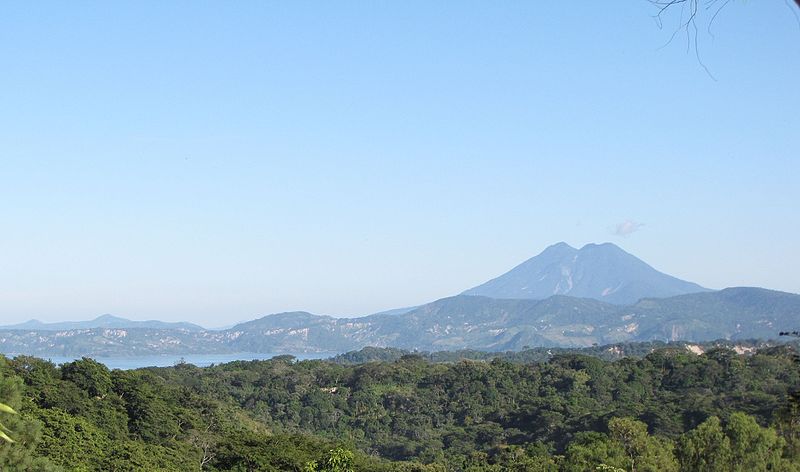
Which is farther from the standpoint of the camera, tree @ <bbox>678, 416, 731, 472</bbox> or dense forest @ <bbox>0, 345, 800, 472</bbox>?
tree @ <bbox>678, 416, 731, 472</bbox>

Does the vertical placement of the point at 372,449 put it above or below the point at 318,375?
below

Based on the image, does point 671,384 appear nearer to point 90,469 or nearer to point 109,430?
point 109,430

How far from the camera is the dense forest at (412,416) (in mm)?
32281

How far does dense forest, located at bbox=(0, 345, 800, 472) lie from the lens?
106 ft

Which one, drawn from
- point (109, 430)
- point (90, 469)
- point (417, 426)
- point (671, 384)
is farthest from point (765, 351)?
point (90, 469)

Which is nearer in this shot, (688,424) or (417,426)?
(688,424)

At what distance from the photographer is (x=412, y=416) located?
78625mm

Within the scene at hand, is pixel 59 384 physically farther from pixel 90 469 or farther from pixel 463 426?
pixel 463 426

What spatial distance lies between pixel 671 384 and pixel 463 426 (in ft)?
64.4

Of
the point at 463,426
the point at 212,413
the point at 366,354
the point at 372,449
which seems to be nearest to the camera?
the point at 212,413

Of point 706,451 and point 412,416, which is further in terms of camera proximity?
point 412,416

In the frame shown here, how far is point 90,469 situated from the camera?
28.5m

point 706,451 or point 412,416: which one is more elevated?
point 706,451

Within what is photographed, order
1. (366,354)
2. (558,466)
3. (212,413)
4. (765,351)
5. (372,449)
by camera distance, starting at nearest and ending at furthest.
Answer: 1. (558,466)
2. (212,413)
3. (372,449)
4. (765,351)
5. (366,354)
